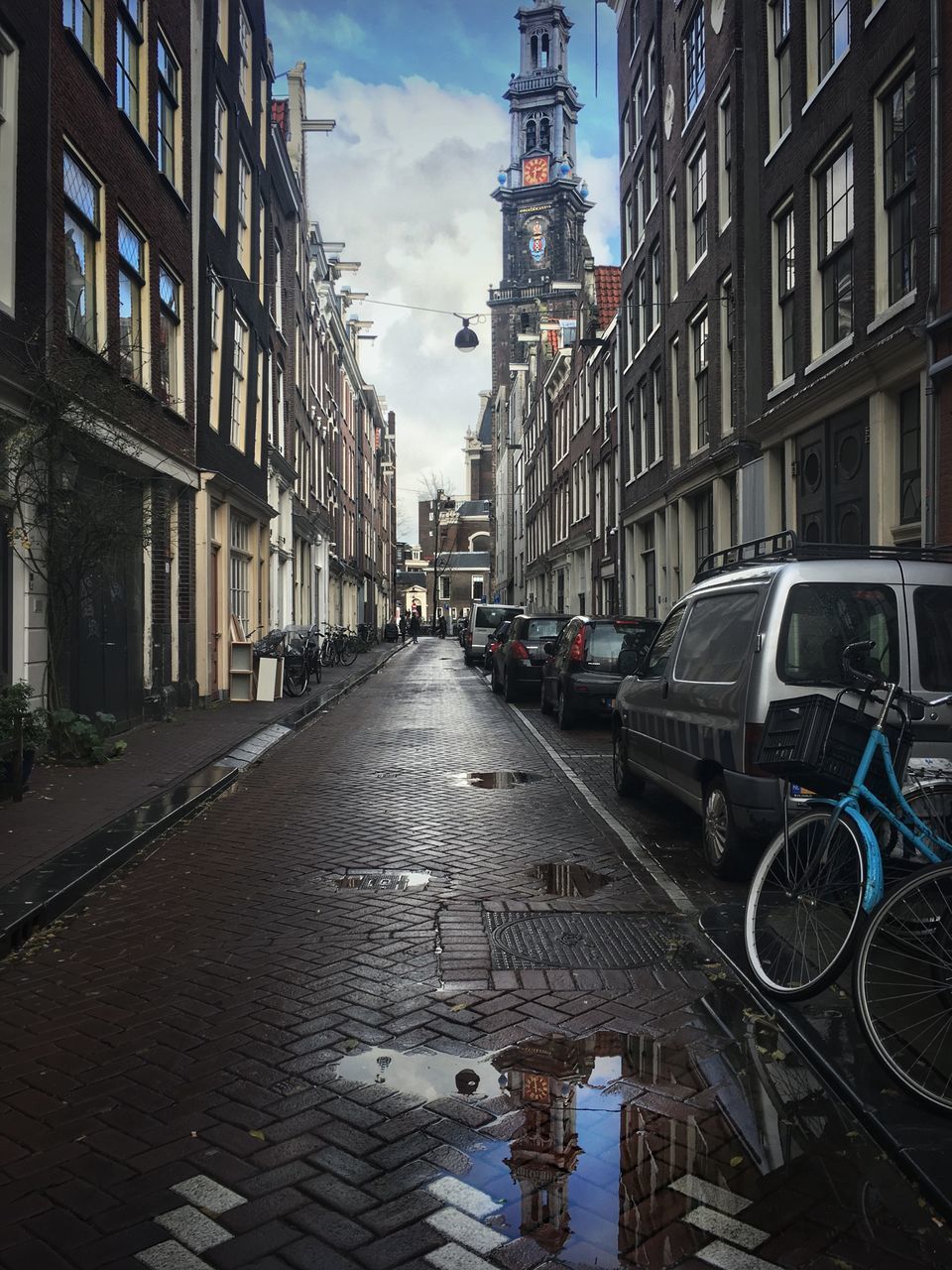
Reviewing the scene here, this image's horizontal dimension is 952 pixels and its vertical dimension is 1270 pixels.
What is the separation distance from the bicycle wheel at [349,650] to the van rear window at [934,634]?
94.8 ft

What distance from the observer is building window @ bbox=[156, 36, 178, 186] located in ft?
50.4

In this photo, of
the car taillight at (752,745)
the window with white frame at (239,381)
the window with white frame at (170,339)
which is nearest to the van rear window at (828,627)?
the car taillight at (752,745)

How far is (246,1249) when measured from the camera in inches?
100.0

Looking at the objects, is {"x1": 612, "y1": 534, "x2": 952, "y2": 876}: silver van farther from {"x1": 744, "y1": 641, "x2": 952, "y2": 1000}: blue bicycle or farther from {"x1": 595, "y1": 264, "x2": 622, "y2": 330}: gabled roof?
{"x1": 595, "y1": 264, "x2": 622, "y2": 330}: gabled roof

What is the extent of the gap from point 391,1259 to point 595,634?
1237cm

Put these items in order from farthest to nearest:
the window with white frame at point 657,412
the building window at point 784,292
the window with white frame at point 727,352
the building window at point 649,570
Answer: the building window at point 649,570
the window with white frame at point 657,412
the window with white frame at point 727,352
the building window at point 784,292

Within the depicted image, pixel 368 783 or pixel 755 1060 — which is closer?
pixel 755 1060

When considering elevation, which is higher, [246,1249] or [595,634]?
[595,634]

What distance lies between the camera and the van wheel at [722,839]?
6094 mm

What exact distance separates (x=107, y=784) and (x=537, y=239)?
337 feet

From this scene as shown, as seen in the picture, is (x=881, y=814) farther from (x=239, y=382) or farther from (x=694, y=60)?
(x=694, y=60)

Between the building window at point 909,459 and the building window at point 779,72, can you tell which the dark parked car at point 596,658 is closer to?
the building window at point 909,459

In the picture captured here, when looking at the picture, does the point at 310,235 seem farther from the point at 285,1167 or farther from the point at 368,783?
the point at 285,1167

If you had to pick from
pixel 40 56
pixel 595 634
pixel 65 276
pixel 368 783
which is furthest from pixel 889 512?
pixel 40 56
